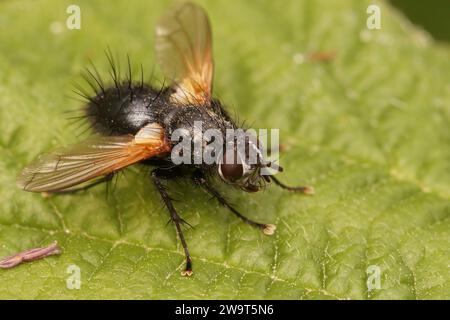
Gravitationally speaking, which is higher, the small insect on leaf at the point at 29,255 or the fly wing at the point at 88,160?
the fly wing at the point at 88,160

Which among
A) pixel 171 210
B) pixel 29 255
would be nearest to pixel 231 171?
pixel 171 210

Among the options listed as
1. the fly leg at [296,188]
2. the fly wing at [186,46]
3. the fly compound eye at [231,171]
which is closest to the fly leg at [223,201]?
the fly compound eye at [231,171]

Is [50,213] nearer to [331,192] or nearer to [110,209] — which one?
[110,209]

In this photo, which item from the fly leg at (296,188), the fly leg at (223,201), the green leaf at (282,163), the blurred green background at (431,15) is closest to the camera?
the green leaf at (282,163)

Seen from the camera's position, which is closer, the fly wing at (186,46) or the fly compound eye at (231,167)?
the fly compound eye at (231,167)

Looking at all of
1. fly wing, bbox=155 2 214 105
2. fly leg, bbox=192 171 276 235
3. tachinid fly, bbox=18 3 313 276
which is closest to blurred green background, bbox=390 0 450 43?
fly wing, bbox=155 2 214 105

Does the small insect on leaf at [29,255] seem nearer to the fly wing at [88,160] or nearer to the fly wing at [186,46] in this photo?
the fly wing at [88,160]

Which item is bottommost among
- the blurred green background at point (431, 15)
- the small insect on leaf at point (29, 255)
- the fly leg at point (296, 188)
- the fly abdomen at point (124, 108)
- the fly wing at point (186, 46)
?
the small insect on leaf at point (29, 255)

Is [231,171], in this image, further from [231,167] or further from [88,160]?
[88,160]
